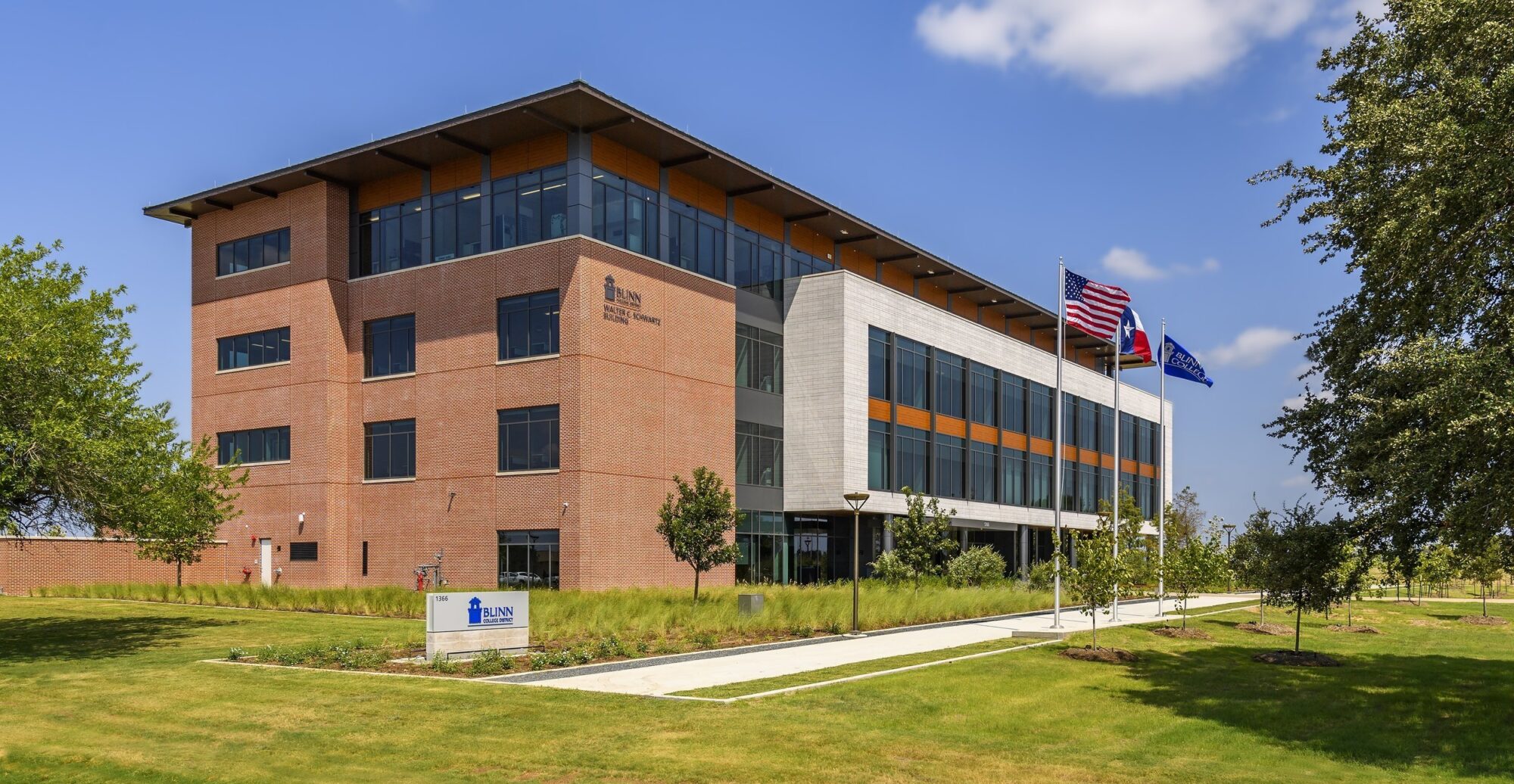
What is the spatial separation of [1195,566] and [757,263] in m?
25.1

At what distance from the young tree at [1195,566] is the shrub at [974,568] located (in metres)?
14.3

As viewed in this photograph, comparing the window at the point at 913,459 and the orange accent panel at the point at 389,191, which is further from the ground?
the orange accent panel at the point at 389,191

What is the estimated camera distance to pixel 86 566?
48812 millimetres

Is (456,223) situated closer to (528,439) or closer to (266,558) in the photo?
(528,439)

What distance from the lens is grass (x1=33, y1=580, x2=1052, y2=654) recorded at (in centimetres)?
2789

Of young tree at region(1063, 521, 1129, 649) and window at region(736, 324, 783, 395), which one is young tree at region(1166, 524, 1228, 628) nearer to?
young tree at region(1063, 521, 1129, 649)

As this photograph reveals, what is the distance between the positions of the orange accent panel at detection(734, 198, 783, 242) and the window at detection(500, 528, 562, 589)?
16932 mm

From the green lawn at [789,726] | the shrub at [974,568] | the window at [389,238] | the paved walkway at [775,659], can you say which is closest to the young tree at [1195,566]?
the paved walkway at [775,659]

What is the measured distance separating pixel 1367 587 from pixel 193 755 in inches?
948

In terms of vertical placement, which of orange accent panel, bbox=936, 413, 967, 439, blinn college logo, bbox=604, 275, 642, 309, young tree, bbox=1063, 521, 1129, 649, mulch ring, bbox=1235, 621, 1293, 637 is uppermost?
blinn college logo, bbox=604, 275, 642, 309

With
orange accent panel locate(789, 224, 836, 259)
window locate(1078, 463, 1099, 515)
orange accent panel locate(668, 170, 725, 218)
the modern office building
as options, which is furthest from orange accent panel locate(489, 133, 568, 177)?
window locate(1078, 463, 1099, 515)

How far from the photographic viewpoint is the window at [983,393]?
2469 inches

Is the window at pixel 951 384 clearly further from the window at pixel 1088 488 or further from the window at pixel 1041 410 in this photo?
the window at pixel 1088 488

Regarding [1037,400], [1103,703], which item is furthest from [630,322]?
[1037,400]
